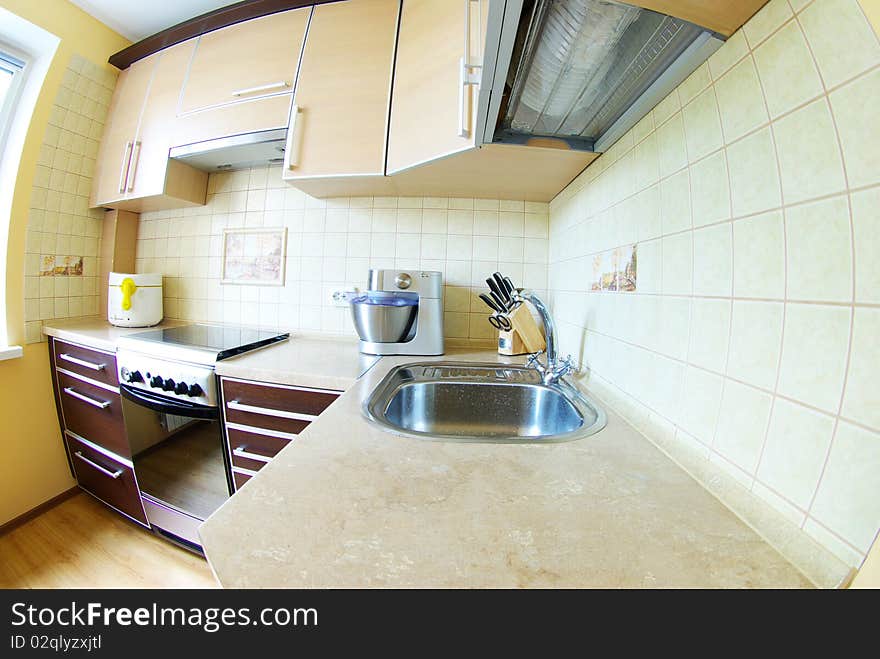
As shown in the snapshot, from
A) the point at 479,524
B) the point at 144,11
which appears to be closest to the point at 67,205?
the point at 144,11

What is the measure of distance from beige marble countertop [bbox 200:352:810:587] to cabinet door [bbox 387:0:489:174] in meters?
0.83

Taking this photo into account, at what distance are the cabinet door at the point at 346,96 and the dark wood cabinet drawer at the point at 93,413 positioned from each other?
1.22 m

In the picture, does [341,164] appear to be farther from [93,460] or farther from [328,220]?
[93,460]

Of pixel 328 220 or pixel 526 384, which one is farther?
pixel 328 220

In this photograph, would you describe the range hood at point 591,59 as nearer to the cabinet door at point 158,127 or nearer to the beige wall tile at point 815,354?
the beige wall tile at point 815,354

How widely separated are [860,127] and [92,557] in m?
2.35

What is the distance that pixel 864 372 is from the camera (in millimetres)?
308

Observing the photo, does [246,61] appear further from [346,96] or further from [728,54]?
[728,54]

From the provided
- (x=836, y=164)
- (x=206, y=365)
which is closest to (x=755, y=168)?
(x=836, y=164)

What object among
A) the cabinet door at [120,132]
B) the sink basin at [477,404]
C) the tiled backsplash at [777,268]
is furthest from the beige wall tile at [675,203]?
the cabinet door at [120,132]

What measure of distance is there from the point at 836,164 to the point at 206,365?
1.45 m

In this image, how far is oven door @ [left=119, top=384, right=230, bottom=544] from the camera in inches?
43.4

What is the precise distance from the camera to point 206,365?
1.05 metres

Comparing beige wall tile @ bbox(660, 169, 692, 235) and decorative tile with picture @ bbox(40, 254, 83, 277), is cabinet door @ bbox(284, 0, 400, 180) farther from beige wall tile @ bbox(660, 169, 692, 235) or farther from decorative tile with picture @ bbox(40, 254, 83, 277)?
decorative tile with picture @ bbox(40, 254, 83, 277)
